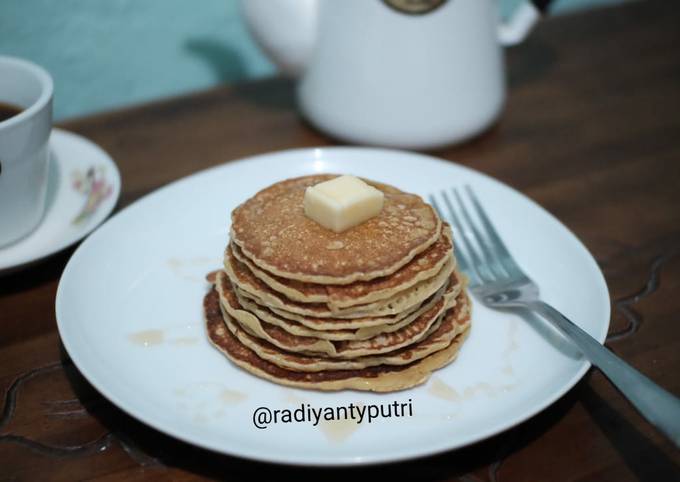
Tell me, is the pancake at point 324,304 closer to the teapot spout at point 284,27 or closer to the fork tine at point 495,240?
the fork tine at point 495,240

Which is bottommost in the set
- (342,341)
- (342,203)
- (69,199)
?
(69,199)

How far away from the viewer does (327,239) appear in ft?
2.65

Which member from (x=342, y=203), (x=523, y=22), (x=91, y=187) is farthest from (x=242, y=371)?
(x=523, y=22)

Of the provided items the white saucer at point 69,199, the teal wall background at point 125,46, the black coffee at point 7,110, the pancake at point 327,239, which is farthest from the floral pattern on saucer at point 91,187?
the teal wall background at point 125,46

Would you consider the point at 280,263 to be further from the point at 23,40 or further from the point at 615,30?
the point at 615,30

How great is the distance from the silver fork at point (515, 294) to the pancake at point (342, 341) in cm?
11

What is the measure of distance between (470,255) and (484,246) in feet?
0.09

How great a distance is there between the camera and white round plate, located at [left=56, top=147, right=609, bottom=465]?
71 centimetres

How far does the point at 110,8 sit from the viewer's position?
4.82 ft

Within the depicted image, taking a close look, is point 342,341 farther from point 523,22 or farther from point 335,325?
point 523,22

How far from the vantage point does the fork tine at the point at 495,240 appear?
3.10ft

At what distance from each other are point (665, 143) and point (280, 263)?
89 centimetres

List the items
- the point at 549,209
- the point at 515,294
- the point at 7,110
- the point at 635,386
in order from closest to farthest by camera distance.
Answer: the point at 635,386, the point at 515,294, the point at 7,110, the point at 549,209

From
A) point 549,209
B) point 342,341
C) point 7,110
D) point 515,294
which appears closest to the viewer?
point 342,341
